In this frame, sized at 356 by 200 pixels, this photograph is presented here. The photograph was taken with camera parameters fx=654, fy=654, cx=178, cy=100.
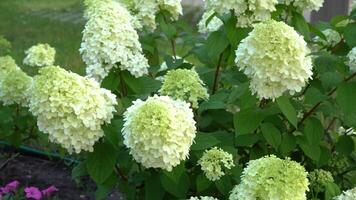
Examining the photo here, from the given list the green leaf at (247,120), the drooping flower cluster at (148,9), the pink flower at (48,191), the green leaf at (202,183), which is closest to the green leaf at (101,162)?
the green leaf at (202,183)

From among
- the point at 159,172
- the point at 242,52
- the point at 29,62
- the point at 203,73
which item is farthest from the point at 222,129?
the point at 29,62

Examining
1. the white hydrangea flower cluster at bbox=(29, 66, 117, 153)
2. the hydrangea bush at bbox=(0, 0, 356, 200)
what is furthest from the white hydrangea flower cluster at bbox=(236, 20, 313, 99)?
the white hydrangea flower cluster at bbox=(29, 66, 117, 153)

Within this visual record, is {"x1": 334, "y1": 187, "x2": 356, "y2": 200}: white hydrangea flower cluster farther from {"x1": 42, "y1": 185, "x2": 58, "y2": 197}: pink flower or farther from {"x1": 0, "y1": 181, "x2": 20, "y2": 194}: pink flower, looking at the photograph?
→ {"x1": 0, "y1": 181, "x2": 20, "y2": 194}: pink flower

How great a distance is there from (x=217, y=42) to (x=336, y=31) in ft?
2.00

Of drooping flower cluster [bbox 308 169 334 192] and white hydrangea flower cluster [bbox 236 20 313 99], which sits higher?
white hydrangea flower cluster [bbox 236 20 313 99]

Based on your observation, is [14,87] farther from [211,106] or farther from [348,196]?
[348,196]

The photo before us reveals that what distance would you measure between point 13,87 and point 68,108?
176 cm

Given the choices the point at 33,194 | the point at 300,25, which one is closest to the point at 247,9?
the point at 300,25

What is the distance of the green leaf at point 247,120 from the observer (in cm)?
229

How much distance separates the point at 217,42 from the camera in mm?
2625

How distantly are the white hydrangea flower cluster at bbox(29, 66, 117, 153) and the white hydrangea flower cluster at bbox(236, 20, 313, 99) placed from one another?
51cm

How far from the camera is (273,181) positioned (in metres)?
1.90

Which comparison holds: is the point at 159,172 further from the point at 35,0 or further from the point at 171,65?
the point at 35,0

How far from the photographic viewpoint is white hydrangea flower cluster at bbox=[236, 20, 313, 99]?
208 centimetres
